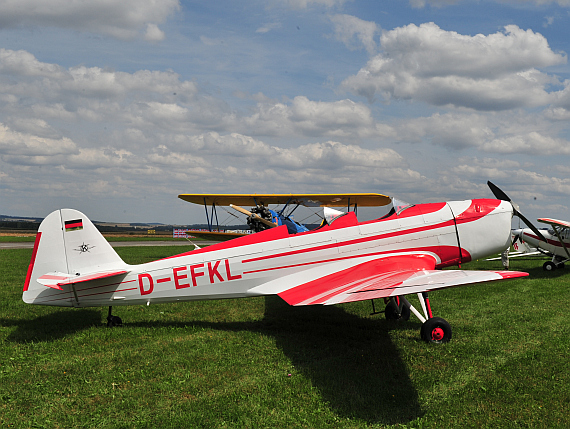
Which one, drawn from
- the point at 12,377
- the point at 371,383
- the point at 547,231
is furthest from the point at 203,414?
the point at 547,231

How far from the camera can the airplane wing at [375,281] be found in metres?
4.84

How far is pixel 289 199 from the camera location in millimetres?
22297

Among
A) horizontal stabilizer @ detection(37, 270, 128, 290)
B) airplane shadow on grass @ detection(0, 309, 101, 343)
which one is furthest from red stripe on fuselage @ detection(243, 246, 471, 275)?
airplane shadow on grass @ detection(0, 309, 101, 343)

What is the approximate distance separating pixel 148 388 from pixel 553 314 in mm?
7919

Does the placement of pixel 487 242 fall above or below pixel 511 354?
above

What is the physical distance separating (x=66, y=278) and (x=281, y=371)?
13.5 feet

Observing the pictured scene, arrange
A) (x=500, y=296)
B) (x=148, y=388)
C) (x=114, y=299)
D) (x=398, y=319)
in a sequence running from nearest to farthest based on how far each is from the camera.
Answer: (x=148, y=388), (x=114, y=299), (x=398, y=319), (x=500, y=296)

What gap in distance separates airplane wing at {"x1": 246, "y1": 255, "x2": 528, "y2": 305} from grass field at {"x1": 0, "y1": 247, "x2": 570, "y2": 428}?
87 cm

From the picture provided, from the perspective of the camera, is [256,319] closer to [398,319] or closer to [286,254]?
[286,254]

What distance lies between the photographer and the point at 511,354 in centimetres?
568

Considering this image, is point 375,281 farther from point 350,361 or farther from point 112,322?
point 112,322

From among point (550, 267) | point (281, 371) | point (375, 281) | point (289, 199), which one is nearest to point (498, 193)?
point (375, 281)

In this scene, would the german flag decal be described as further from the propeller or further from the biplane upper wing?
the biplane upper wing

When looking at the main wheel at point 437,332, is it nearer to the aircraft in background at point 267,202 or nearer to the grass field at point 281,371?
the grass field at point 281,371
